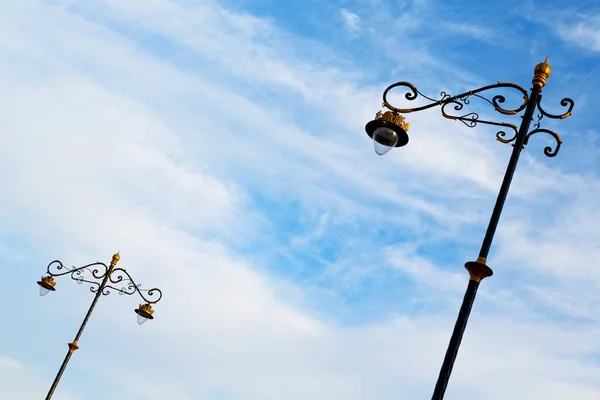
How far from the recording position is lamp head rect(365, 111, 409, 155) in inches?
360

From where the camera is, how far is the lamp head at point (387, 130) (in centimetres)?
913

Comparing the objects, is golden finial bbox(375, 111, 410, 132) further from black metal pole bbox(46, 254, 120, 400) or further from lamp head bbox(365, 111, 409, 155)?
black metal pole bbox(46, 254, 120, 400)

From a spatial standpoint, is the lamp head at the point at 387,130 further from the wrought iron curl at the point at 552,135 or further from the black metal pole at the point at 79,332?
the black metal pole at the point at 79,332

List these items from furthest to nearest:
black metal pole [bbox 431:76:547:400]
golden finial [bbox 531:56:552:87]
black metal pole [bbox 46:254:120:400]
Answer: black metal pole [bbox 46:254:120:400] → golden finial [bbox 531:56:552:87] → black metal pole [bbox 431:76:547:400]

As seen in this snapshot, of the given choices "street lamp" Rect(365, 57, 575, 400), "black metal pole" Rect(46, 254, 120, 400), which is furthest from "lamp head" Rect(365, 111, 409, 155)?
"black metal pole" Rect(46, 254, 120, 400)

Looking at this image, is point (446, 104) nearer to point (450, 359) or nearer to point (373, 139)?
point (373, 139)

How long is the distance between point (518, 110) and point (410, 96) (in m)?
1.63

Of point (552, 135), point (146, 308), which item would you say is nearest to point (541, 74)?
point (552, 135)

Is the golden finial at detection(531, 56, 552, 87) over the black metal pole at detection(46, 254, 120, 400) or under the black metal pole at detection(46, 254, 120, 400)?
over

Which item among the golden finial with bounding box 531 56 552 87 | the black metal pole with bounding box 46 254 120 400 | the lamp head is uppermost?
the golden finial with bounding box 531 56 552 87

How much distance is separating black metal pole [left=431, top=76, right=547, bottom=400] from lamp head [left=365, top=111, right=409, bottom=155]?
160 cm

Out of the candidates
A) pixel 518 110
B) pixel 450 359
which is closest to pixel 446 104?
pixel 518 110

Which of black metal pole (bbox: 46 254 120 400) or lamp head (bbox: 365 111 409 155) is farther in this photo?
black metal pole (bbox: 46 254 120 400)

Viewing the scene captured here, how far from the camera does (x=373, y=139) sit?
9.27 m
